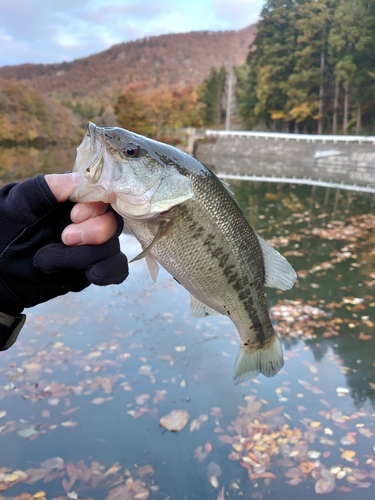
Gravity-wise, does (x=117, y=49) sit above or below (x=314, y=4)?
above

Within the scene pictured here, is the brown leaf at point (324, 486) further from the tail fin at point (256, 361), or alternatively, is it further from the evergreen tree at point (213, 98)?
the evergreen tree at point (213, 98)

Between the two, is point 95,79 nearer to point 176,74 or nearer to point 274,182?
point 176,74

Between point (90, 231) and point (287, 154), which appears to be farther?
point (287, 154)

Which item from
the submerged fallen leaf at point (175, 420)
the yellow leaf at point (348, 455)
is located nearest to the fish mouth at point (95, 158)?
the submerged fallen leaf at point (175, 420)

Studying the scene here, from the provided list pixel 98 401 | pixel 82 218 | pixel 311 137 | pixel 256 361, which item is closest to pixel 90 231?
pixel 82 218

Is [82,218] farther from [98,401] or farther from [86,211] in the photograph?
[98,401]

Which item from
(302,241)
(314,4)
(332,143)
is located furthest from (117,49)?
(302,241)

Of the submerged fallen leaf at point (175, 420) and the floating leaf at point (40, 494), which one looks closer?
the floating leaf at point (40, 494)
